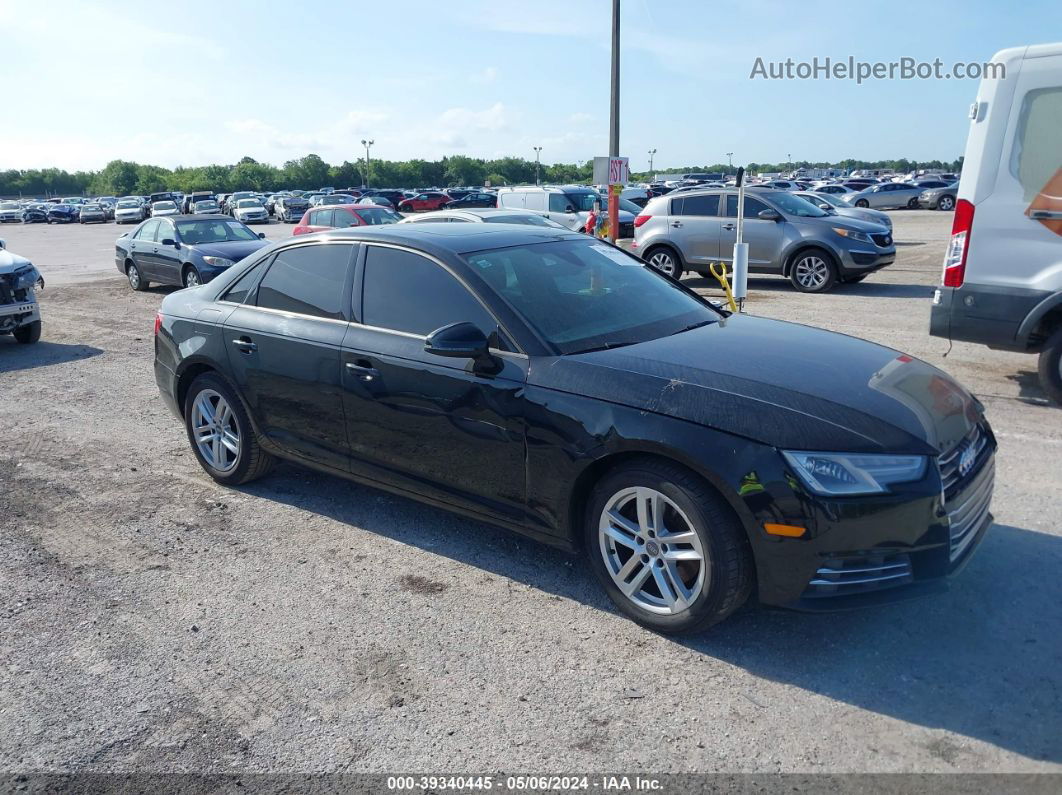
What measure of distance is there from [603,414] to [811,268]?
1141 centimetres

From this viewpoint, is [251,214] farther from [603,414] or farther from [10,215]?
[603,414]

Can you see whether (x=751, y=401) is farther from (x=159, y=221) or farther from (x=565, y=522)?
(x=159, y=221)

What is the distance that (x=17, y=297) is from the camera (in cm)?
1080

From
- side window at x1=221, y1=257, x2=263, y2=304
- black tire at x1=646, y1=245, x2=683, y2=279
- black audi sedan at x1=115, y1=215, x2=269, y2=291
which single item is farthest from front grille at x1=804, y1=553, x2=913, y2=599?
black audi sedan at x1=115, y1=215, x2=269, y2=291

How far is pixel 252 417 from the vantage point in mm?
5211

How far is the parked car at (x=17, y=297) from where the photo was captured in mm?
10656

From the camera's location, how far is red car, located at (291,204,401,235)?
696 inches

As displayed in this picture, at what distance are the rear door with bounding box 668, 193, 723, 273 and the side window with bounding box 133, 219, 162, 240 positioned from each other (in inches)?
383

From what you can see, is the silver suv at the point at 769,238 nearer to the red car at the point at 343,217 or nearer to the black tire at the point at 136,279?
the red car at the point at 343,217

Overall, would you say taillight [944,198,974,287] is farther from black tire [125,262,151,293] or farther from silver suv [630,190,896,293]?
black tire [125,262,151,293]

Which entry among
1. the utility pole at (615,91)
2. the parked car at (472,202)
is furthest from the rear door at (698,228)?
the parked car at (472,202)

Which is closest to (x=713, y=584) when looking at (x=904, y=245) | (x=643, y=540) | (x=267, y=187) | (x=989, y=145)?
(x=643, y=540)

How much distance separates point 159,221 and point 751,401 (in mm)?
15696

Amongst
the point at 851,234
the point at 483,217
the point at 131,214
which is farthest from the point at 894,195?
the point at 131,214
